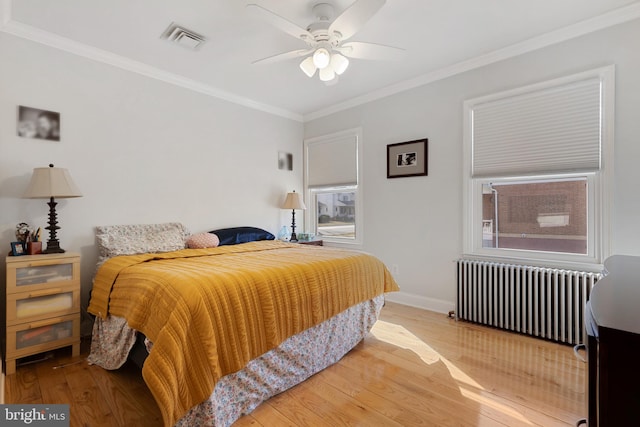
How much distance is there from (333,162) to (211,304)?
3.08 m

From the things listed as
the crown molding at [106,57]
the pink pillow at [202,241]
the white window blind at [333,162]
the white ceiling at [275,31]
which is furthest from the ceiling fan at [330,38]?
the pink pillow at [202,241]

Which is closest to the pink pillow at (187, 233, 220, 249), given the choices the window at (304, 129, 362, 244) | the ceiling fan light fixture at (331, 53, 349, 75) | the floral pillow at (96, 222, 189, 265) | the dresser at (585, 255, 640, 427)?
the floral pillow at (96, 222, 189, 265)

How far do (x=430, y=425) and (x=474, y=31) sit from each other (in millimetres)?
2828

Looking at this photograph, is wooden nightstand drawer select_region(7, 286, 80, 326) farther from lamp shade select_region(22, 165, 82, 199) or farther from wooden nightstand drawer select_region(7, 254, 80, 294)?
lamp shade select_region(22, 165, 82, 199)

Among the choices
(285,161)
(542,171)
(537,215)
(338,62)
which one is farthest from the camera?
(285,161)

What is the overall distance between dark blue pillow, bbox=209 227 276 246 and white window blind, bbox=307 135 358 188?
1198mm

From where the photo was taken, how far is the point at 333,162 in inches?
167

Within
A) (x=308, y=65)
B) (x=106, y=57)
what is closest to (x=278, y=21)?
(x=308, y=65)

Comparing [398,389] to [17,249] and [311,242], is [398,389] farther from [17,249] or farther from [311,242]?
[17,249]

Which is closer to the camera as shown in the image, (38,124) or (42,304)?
(42,304)

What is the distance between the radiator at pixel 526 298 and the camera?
237cm

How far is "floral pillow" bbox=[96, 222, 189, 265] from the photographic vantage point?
8.30ft

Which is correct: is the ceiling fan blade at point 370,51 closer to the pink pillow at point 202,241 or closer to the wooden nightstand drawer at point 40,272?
the pink pillow at point 202,241

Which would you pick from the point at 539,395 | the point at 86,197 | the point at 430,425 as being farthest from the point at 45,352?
the point at 539,395
